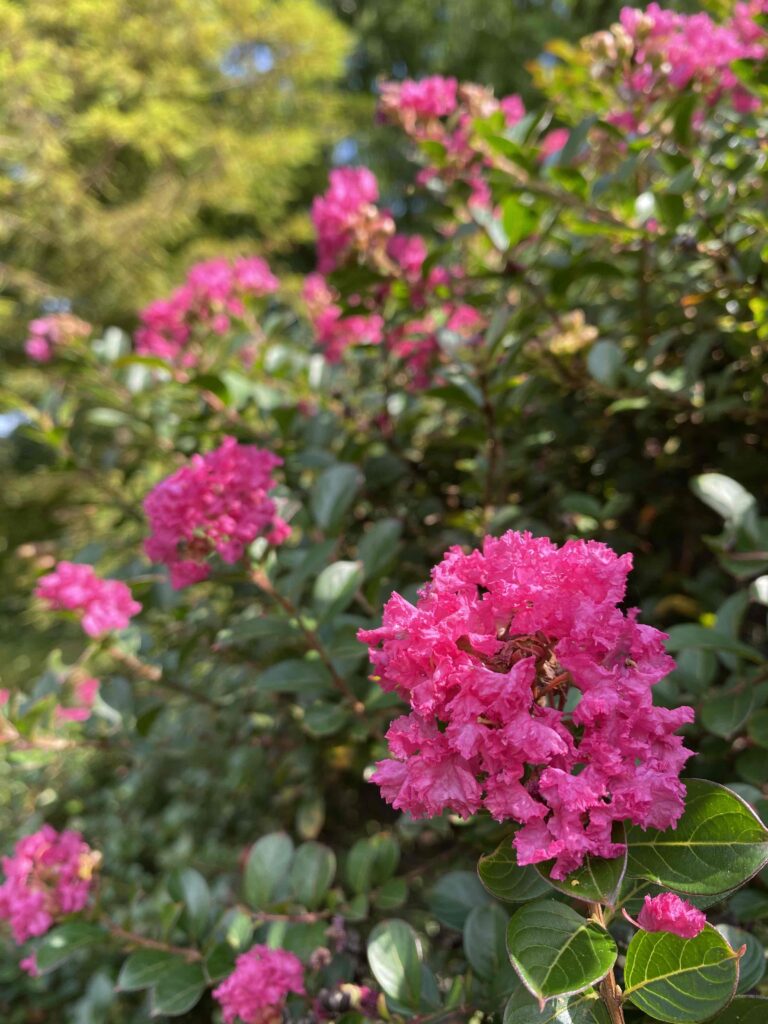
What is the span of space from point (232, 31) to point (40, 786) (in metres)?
4.45

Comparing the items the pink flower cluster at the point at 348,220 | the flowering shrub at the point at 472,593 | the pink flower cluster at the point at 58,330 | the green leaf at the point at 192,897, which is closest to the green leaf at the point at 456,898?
the flowering shrub at the point at 472,593

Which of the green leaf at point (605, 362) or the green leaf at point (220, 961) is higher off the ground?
the green leaf at point (605, 362)

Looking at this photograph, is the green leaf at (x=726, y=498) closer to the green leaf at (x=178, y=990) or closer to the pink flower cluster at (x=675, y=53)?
the pink flower cluster at (x=675, y=53)

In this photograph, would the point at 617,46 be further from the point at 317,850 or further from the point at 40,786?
the point at 40,786

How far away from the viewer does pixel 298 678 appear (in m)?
1.01

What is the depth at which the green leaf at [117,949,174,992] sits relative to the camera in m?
0.92

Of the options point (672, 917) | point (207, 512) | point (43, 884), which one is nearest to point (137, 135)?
point (207, 512)

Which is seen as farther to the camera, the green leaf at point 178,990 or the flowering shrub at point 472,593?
the green leaf at point 178,990

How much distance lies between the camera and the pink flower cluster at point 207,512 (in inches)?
36.1

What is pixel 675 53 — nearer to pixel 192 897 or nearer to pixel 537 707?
pixel 537 707

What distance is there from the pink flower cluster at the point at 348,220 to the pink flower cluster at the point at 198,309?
0.45m

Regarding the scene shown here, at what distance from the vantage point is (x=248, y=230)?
239 inches

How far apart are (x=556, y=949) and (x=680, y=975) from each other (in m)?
0.08

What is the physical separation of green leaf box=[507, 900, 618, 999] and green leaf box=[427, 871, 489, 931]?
0.41 meters
